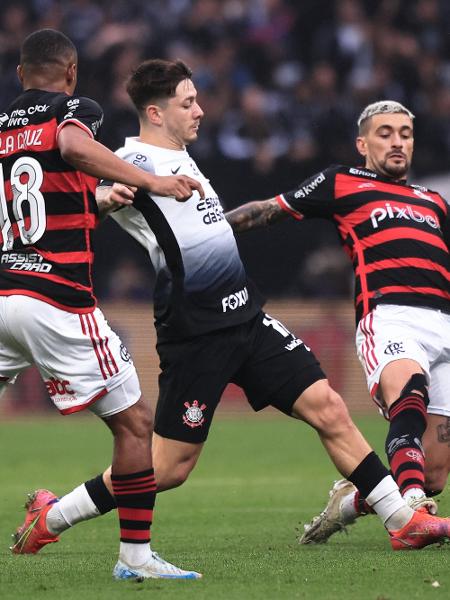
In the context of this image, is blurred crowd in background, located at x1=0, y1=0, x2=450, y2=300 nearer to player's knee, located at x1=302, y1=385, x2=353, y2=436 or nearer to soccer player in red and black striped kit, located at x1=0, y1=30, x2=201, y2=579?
player's knee, located at x1=302, y1=385, x2=353, y2=436

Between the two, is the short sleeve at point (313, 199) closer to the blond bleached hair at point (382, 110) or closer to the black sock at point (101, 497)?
the blond bleached hair at point (382, 110)

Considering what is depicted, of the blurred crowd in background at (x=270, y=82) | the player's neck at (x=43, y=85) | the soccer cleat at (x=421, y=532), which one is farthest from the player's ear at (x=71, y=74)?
the blurred crowd in background at (x=270, y=82)

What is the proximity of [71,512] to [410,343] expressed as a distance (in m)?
2.02

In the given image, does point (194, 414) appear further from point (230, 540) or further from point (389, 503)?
point (389, 503)

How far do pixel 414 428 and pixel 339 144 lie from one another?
32.2 feet

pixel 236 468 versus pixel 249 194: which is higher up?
pixel 249 194

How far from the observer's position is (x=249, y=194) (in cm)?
1561

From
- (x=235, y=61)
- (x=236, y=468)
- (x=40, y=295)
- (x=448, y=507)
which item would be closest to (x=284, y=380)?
(x=40, y=295)

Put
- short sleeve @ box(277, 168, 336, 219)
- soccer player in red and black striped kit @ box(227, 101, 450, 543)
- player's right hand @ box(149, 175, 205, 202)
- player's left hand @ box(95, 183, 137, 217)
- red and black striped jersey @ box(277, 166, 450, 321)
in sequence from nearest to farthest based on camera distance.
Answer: player's right hand @ box(149, 175, 205, 202) < player's left hand @ box(95, 183, 137, 217) < soccer player in red and black striped kit @ box(227, 101, 450, 543) < red and black striped jersey @ box(277, 166, 450, 321) < short sleeve @ box(277, 168, 336, 219)

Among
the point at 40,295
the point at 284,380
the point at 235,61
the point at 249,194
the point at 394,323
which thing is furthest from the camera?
the point at 235,61

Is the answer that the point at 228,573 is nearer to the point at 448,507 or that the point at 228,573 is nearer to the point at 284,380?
the point at 284,380

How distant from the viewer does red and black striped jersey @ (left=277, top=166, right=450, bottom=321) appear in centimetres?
718

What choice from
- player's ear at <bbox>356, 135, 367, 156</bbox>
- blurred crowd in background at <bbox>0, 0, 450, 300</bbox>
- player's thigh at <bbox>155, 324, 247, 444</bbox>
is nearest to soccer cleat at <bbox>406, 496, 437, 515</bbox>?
player's thigh at <bbox>155, 324, 247, 444</bbox>

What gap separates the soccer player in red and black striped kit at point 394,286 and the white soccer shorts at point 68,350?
1.93 meters
